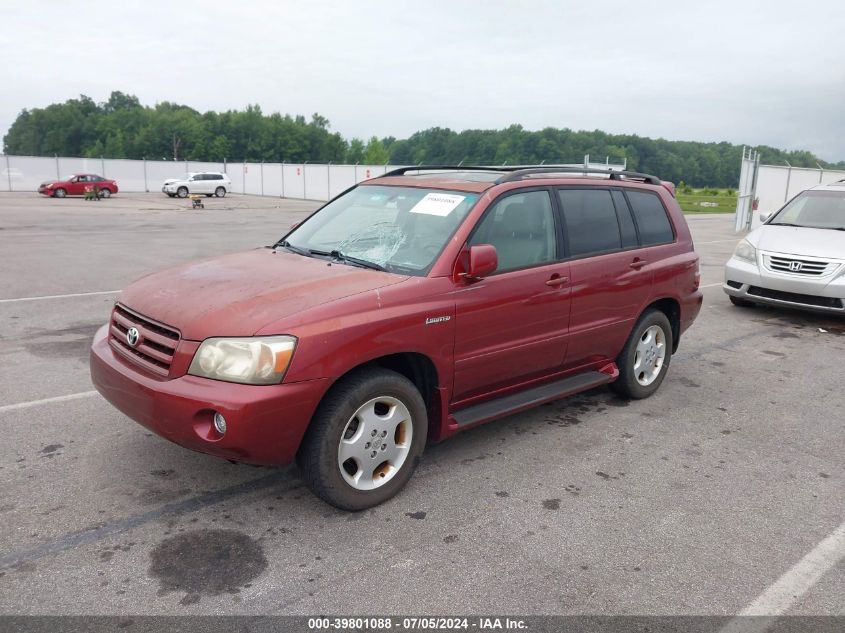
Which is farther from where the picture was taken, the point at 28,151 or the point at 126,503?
the point at 28,151

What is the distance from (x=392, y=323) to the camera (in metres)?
3.58

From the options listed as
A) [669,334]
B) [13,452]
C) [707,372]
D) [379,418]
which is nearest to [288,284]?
[379,418]

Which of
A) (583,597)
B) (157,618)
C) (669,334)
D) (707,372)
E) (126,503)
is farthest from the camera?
(707,372)

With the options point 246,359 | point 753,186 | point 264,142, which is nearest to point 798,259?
point 246,359

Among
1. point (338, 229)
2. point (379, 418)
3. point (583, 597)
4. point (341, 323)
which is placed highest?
point (338, 229)

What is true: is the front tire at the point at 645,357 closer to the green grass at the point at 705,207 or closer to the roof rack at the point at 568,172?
the roof rack at the point at 568,172

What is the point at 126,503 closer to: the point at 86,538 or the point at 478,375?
the point at 86,538

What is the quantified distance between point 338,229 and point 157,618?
8.85 ft

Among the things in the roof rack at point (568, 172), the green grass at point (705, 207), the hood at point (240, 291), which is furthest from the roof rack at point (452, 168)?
the green grass at point (705, 207)

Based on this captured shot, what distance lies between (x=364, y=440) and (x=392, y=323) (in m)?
0.63

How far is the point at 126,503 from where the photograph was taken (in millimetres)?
3621

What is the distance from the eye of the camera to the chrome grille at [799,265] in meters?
8.33

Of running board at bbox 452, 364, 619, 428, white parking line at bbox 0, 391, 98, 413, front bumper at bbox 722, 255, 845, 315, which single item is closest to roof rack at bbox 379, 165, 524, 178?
running board at bbox 452, 364, 619, 428

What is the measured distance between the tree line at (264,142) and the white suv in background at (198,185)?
144 ft
